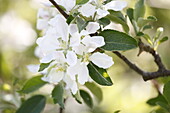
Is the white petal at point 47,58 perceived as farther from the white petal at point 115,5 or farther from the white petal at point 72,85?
the white petal at point 115,5

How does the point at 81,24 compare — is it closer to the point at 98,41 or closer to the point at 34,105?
the point at 98,41

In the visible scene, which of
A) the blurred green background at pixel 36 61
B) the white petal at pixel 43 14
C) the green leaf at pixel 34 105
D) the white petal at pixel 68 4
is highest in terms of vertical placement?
the white petal at pixel 68 4

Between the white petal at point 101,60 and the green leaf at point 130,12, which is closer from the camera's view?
the white petal at point 101,60

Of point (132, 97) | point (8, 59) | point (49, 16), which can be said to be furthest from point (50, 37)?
point (8, 59)

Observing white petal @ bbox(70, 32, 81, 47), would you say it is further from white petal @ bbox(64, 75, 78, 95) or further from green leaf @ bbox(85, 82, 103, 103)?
green leaf @ bbox(85, 82, 103, 103)

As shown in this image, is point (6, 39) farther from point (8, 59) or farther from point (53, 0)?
point (53, 0)

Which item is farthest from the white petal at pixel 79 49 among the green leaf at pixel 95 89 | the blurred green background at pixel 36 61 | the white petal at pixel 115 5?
the blurred green background at pixel 36 61

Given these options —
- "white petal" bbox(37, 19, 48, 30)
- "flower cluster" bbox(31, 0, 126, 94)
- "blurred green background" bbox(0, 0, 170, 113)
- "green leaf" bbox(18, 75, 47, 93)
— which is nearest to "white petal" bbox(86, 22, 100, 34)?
"flower cluster" bbox(31, 0, 126, 94)
